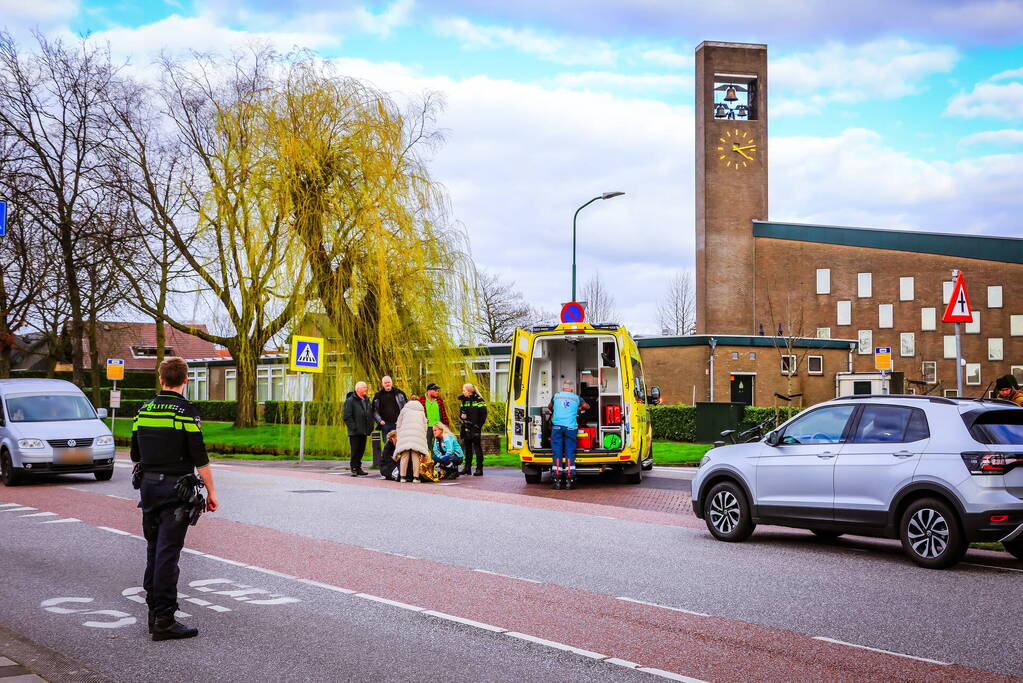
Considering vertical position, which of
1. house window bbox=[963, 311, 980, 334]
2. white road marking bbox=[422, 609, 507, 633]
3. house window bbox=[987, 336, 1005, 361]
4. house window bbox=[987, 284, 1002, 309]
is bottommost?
white road marking bbox=[422, 609, 507, 633]

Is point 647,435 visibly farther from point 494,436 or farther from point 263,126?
point 263,126

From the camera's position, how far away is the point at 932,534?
31.3ft

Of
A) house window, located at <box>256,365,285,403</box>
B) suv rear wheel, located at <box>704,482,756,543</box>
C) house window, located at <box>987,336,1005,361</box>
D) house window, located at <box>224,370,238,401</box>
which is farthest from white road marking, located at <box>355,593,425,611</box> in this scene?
house window, located at <box>987,336,1005,361</box>

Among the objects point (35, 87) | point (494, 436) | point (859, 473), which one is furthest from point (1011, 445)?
point (35, 87)

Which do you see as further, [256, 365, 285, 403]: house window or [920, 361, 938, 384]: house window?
[920, 361, 938, 384]: house window

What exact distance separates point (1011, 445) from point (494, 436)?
1685cm

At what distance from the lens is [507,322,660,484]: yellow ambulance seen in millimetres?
17891

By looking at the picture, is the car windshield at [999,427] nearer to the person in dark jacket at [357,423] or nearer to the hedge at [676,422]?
the person in dark jacket at [357,423]

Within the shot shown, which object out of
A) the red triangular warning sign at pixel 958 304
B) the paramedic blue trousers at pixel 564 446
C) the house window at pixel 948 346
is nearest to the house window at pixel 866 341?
the house window at pixel 948 346

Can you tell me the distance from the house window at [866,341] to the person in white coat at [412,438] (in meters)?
52.1

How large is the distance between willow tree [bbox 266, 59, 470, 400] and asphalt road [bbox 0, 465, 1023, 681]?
12.1m

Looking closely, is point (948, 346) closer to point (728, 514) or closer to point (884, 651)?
point (728, 514)

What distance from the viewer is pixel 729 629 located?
6699 millimetres

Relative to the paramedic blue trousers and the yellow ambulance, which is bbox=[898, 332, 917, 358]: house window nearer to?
the yellow ambulance
